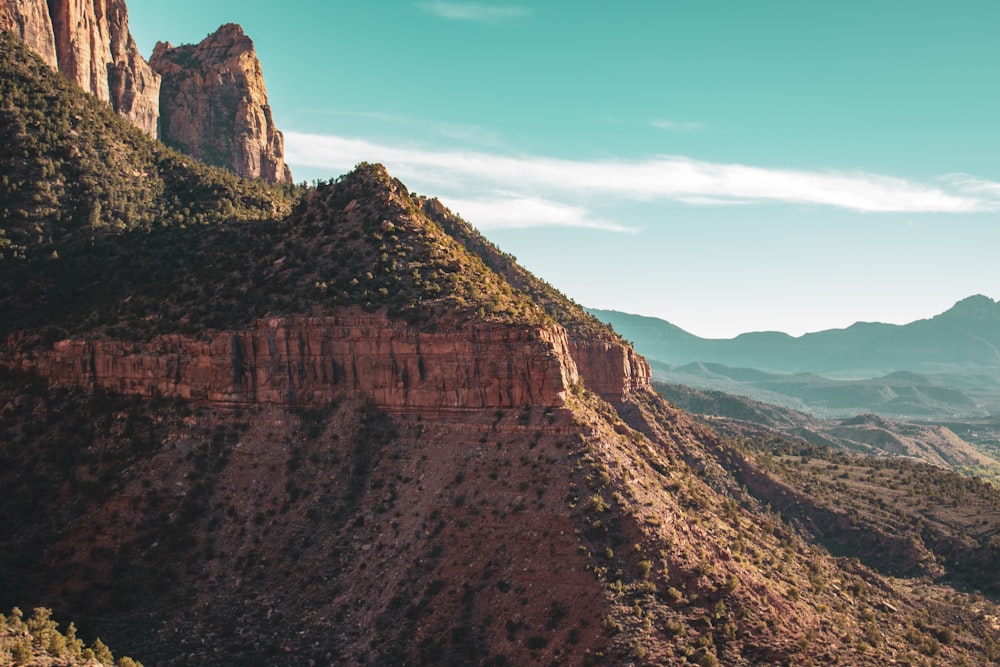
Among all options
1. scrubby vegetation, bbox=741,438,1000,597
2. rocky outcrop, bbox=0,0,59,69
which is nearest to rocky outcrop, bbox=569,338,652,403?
scrubby vegetation, bbox=741,438,1000,597

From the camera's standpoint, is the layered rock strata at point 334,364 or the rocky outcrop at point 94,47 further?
the rocky outcrop at point 94,47

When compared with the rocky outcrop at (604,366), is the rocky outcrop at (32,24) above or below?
above

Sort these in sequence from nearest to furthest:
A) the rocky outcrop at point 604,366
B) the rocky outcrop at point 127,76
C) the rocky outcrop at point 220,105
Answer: the rocky outcrop at point 604,366
the rocky outcrop at point 127,76
the rocky outcrop at point 220,105

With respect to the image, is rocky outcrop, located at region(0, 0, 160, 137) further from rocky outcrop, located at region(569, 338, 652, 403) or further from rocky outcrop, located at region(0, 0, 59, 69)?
rocky outcrop, located at region(569, 338, 652, 403)

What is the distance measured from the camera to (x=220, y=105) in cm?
15738

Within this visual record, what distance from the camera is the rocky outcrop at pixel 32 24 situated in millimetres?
106562

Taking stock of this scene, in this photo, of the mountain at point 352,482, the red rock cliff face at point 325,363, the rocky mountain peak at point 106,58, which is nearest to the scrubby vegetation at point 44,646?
the mountain at point 352,482

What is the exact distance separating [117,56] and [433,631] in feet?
380

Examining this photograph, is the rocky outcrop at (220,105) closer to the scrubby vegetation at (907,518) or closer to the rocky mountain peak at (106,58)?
Answer: the rocky mountain peak at (106,58)

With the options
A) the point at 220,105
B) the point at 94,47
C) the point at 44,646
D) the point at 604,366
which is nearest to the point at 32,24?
the point at 94,47

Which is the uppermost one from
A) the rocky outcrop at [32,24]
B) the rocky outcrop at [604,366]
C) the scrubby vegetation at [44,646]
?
the rocky outcrop at [32,24]

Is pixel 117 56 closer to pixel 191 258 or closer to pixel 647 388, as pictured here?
pixel 191 258

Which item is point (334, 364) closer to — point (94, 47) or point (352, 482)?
point (352, 482)

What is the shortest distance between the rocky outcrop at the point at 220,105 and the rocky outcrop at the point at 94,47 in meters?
6.00
